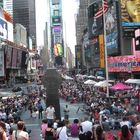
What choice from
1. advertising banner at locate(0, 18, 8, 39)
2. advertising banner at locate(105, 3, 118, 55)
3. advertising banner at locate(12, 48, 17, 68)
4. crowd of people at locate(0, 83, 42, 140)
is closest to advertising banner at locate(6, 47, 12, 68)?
advertising banner at locate(12, 48, 17, 68)

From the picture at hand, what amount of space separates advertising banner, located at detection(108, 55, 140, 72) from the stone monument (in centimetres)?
2824

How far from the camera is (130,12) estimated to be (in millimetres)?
73312

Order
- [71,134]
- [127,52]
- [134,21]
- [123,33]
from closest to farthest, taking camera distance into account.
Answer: [71,134]
[134,21]
[123,33]
[127,52]

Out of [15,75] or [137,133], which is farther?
[15,75]

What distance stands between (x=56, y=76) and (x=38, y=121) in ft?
11.6

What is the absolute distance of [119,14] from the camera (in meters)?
80.9

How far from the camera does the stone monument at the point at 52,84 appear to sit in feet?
99.0

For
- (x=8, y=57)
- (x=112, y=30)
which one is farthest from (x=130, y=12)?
(x=8, y=57)

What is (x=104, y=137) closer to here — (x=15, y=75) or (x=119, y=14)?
(x=119, y=14)

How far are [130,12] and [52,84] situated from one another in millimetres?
44980

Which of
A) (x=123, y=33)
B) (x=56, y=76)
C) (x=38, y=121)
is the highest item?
(x=123, y=33)

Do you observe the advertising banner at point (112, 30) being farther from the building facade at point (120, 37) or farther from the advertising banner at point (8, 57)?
the advertising banner at point (8, 57)

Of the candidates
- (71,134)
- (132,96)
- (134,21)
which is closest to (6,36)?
(134,21)

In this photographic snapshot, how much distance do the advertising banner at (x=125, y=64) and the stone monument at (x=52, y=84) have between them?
92.7 ft
